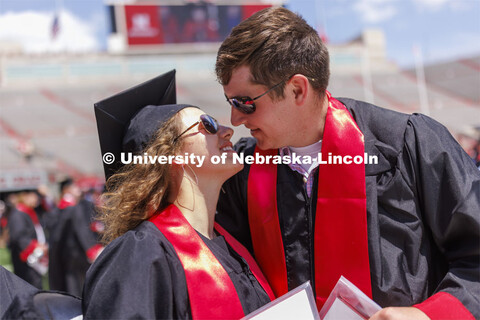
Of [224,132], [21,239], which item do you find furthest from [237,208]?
[21,239]

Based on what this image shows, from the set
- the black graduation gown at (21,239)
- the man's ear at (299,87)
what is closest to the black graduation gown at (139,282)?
the man's ear at (299,87)

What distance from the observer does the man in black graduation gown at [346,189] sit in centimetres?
182

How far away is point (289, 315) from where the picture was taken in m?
1.65

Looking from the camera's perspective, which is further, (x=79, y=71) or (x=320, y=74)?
(x=79, y=71)

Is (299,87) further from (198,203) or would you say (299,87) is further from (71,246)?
(71,246)

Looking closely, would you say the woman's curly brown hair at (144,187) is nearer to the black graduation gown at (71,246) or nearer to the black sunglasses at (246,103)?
the black sunglasses at (246,103)

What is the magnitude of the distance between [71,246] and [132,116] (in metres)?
5.32

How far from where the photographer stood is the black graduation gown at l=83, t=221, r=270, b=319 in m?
1.66

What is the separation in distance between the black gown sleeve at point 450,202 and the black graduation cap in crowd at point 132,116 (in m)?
1.03

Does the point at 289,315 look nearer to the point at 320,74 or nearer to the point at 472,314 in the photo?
the point at 472,314

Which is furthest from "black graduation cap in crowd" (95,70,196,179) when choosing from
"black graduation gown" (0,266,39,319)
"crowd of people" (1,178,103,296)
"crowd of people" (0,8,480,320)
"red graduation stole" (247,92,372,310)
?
"crowd of people" (1,178,103,296)

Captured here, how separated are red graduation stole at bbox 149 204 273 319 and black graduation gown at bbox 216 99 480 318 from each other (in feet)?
1.08

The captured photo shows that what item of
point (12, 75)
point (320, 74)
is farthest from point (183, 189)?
point (12, 75)

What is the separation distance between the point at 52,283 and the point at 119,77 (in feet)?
92.5
